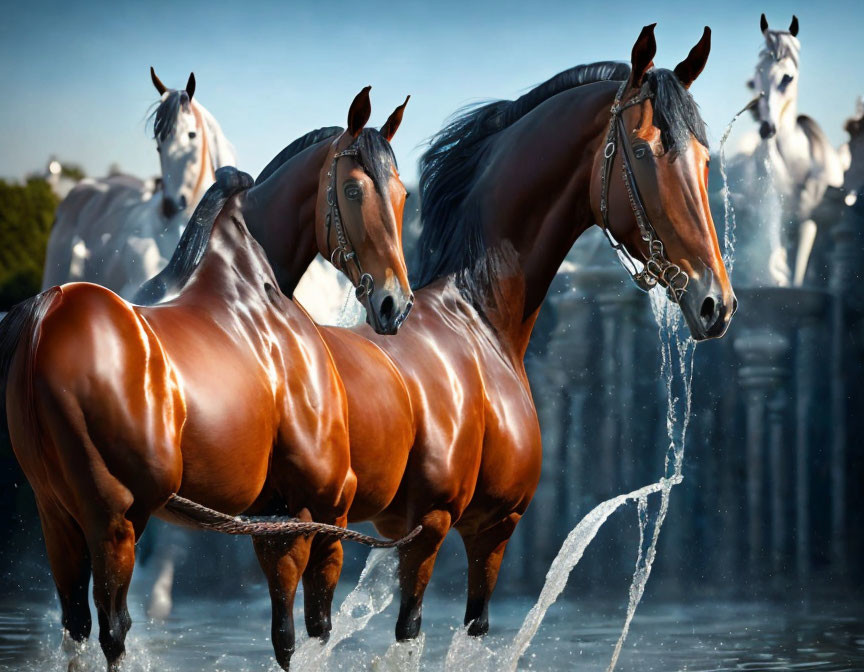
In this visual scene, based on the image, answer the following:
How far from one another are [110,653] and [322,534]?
0.62 metres

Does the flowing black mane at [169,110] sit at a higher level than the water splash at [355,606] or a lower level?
higher

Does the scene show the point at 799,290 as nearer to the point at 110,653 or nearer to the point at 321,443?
the point at 321,443

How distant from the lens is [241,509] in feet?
8.00

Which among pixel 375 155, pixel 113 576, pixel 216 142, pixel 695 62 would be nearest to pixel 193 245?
pixel 375 155

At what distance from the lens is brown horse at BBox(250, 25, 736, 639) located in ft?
9.27

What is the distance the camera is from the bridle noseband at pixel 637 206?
284 centimetres

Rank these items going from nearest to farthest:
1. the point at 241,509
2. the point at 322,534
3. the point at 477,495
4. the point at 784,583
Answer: the point at 241,509
the point at 322,534
the point at 477,495
the point at 784,583

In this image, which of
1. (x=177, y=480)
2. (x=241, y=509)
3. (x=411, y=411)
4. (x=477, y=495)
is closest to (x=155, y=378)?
(x=177, y=480)

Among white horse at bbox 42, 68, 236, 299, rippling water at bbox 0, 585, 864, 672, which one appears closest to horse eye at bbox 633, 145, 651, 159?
rippling water at bbox 0, 585, 864, 672

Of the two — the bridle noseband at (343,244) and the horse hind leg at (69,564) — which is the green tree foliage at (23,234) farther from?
the horse hind leg at (69,564)

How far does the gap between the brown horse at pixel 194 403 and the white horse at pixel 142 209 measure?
3.21 metres

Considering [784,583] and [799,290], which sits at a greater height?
[799,290]

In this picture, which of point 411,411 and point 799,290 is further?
point 799,290

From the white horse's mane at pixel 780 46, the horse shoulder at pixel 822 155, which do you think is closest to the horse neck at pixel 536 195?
the white horse's mane at pixel 780 46
